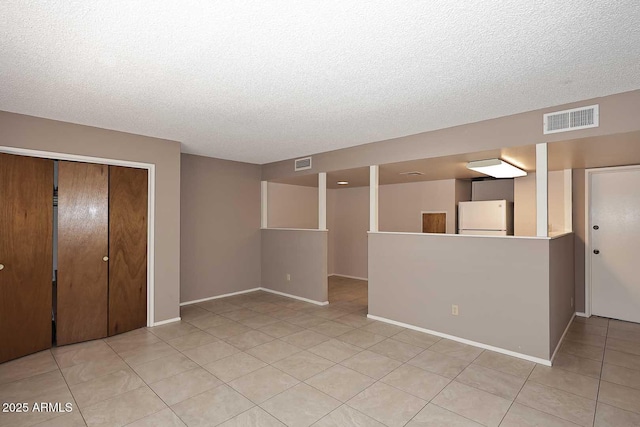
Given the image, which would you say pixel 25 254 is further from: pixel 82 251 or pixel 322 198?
pixel 322 198

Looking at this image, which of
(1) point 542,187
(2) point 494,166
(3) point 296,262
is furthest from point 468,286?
(3) point 296,262

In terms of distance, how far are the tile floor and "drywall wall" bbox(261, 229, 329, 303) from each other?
53.0 inches

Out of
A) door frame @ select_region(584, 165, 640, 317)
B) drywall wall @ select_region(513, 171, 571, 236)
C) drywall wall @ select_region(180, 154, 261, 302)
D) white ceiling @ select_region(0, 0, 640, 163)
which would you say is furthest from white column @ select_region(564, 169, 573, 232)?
drywall wall @ select_region(180, 154, 261, 302)

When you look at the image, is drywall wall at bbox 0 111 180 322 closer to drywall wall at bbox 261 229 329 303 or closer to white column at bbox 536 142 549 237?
drywall wall at bbox 261 229 329 303

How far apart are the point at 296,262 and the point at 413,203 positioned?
9.31 ft

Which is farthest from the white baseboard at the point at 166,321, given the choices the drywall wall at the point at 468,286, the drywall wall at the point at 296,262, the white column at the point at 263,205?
the drywall wall at the point at 468,286

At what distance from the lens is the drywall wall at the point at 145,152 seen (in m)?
3.48

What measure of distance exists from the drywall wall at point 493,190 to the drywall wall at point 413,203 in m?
0.63

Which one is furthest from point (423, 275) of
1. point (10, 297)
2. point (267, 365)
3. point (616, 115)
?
point (10, 297)

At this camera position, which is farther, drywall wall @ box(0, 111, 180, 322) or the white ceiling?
drywall wall @ box(0, 111, 180, 322)

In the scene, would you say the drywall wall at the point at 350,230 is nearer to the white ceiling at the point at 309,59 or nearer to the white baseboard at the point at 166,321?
the white ceiling at the point at 309,59

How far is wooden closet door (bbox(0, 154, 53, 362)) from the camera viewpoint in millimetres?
3350

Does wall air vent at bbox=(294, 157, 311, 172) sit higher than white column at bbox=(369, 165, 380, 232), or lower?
higher

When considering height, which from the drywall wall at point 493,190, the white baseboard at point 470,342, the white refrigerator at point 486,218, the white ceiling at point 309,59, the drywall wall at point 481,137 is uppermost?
the white ceiling at point 309,59
